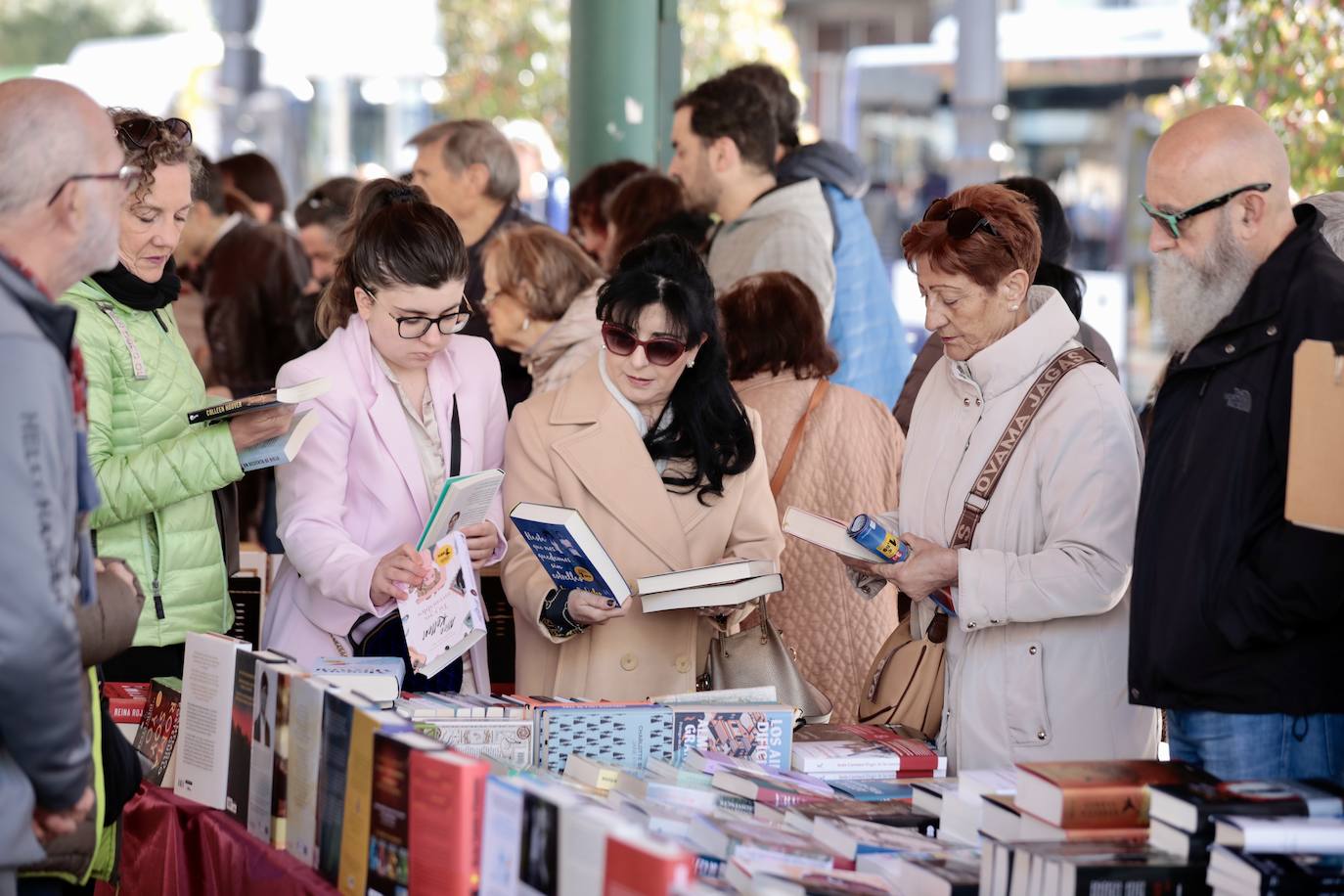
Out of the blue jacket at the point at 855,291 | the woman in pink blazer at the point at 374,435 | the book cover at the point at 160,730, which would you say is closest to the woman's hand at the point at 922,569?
the woman in pink blazer at the point at 374,435

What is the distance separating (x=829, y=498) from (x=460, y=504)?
4.29 ft

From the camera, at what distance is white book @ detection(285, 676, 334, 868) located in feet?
8.44

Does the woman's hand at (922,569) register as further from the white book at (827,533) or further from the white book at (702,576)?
the white book at (702,576)

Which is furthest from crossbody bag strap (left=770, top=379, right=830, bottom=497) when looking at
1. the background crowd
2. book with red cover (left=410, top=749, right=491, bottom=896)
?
book with red cover (left=410, top=749, right=491, bottom=896)

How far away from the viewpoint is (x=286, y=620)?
3.51 meters

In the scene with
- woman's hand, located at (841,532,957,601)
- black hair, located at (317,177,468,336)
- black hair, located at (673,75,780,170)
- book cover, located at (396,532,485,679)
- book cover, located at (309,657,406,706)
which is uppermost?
black hair, located at (673,75,780,170)

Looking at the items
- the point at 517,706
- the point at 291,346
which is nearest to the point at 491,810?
the point at 517,706

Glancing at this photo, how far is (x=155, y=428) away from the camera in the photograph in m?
3.26

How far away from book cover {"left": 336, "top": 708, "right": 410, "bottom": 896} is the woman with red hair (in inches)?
45.7

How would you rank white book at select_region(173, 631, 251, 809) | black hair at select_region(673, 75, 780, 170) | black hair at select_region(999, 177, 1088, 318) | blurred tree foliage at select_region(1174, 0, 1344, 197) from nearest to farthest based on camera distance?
white book at select_region(173, 631, 251, 809), black hair at select_region(999, 177, 1088, 318), black hair at select_region(673, 75, 780, 170), blurred tree foliage at select_region(1174, 0, 1344, 197)

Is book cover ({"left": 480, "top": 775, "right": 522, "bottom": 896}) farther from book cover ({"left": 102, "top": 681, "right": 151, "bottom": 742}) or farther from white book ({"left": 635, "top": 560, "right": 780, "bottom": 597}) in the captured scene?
book cover ({"left": 102, "top": 681, "right": 151, "bottom": 742})

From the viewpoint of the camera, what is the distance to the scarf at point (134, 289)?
3.22 m

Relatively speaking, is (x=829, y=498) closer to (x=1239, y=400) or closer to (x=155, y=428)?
(x=1239, y=400)

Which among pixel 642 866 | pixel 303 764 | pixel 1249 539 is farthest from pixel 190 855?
pixel 1249 539
